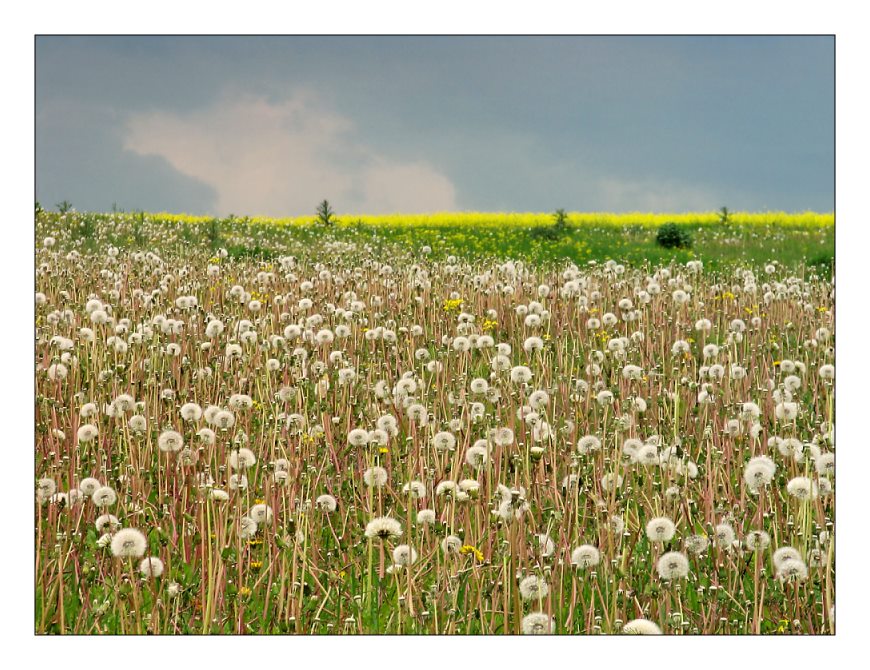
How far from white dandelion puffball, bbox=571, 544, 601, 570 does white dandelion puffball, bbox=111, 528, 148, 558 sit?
1.32 m

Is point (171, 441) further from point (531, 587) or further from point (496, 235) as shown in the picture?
point (496, 235)

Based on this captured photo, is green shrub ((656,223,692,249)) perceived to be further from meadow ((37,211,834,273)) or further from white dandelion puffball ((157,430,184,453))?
white dandelion puffball ((157,430,184,453))

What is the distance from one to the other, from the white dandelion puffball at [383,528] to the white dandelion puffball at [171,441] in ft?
2.89

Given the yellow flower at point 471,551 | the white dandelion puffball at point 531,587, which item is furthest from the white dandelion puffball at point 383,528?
the white dandelion puffball at point 531,587

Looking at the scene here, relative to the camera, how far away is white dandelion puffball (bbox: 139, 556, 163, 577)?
239cm

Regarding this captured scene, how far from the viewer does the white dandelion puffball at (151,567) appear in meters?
2.39

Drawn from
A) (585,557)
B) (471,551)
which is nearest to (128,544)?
(471,551)

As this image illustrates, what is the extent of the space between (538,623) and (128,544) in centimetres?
125

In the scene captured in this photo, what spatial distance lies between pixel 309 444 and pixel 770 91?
8.37ft

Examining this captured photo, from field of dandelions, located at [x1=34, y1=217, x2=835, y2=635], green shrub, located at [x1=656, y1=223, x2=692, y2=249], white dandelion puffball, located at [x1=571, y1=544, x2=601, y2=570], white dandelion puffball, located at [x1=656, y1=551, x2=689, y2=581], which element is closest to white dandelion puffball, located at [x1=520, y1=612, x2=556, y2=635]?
field of dandelions, located at [x1=34, y1=217, x2=835, y2=635]

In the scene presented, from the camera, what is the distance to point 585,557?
2.39 m

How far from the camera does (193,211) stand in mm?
3705

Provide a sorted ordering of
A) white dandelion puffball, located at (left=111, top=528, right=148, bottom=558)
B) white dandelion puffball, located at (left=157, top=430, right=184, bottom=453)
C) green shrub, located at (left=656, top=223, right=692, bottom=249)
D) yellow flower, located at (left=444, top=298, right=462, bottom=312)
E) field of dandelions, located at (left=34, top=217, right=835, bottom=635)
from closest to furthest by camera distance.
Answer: white dandelion puffball, located at (left=111, top=528, right=148, bottom=558)
field of dandelions, located at (left=34, top=217, right=835, bottom=635)
white dandelion puffball, located at (left=157, top=430, right=184, bottom=453)
yellow flower, located at (left=444, top=298, right=462, bottom=312)
green shrub, located at (left=656, top=223, right=692, bottom=249)

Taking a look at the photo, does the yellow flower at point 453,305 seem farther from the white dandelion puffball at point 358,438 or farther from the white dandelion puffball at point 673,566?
the white dandelion puffball at point 673,566
